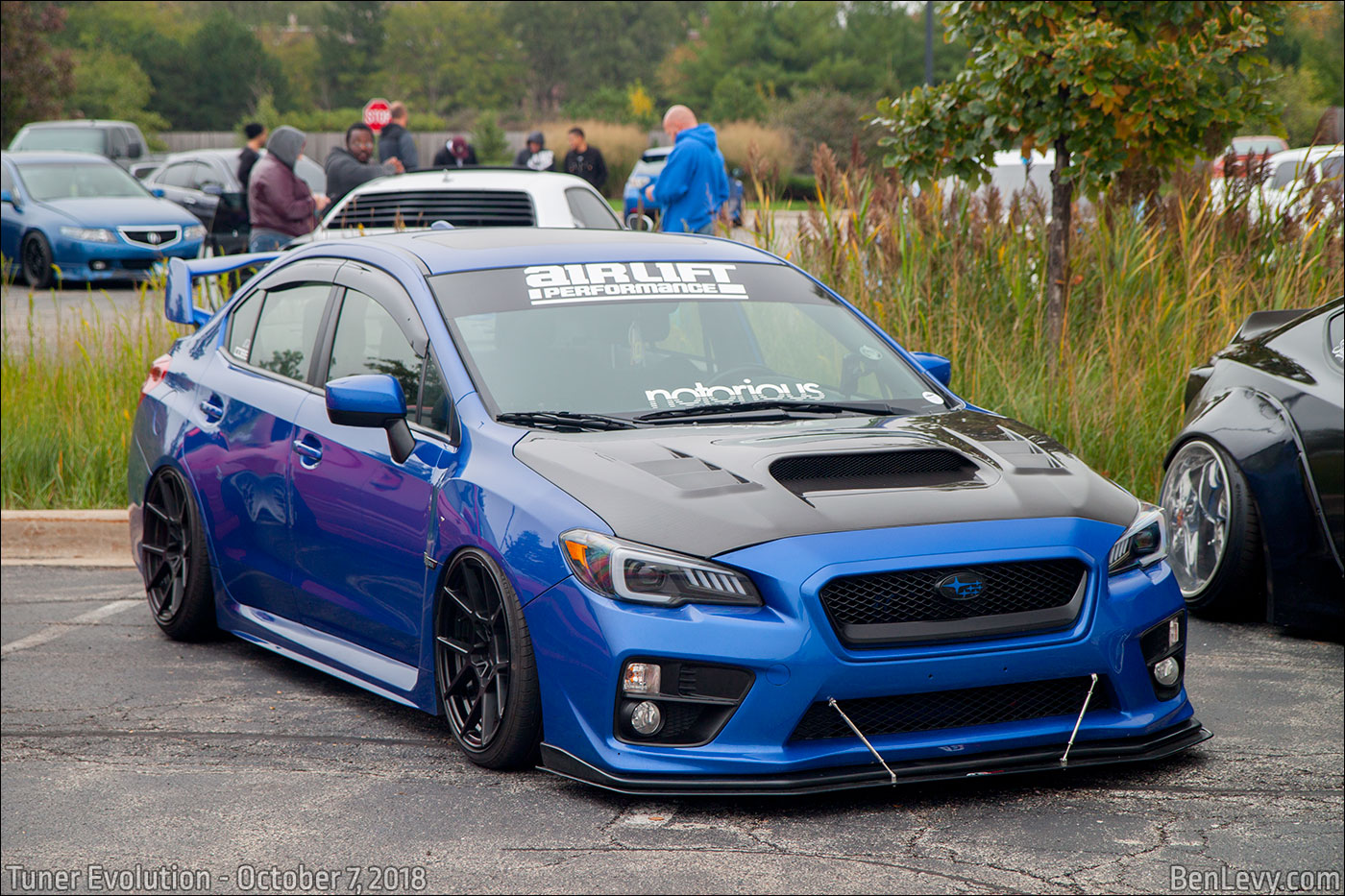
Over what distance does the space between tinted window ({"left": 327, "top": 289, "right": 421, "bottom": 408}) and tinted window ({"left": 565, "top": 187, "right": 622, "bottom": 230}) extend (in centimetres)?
558

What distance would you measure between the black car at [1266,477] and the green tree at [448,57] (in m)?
94.4

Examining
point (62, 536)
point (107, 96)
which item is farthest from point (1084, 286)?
point (107, 96)

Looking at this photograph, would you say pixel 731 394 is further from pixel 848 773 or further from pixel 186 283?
pixel 186 283

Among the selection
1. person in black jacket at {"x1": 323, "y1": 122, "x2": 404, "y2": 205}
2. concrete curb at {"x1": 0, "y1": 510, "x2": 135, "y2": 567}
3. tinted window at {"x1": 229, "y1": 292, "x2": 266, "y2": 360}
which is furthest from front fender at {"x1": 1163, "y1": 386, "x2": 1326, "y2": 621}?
person in black jacket at {"x1": 323, "y1": 122, "x2": 404, "y2": 205}

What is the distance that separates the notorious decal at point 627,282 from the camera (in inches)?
211

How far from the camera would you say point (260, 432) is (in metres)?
5.87

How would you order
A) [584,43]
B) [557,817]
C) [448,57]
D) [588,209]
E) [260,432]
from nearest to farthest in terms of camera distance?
[557,817] → [260,432] → [588,209] → [448,57] → [584,43]

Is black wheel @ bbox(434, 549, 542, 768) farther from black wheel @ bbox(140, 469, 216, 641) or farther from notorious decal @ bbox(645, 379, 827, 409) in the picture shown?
black wheel @ bbox(140, 469, 216, 641)

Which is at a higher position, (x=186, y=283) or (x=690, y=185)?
(x=690, y=185)

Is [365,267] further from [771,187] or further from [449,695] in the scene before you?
[771,187]

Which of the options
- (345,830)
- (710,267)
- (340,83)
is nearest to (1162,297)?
(710,267)

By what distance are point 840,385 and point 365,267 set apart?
1.74 metres

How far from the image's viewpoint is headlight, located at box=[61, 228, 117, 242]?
67.3 ft

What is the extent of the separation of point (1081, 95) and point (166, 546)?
5.49m
